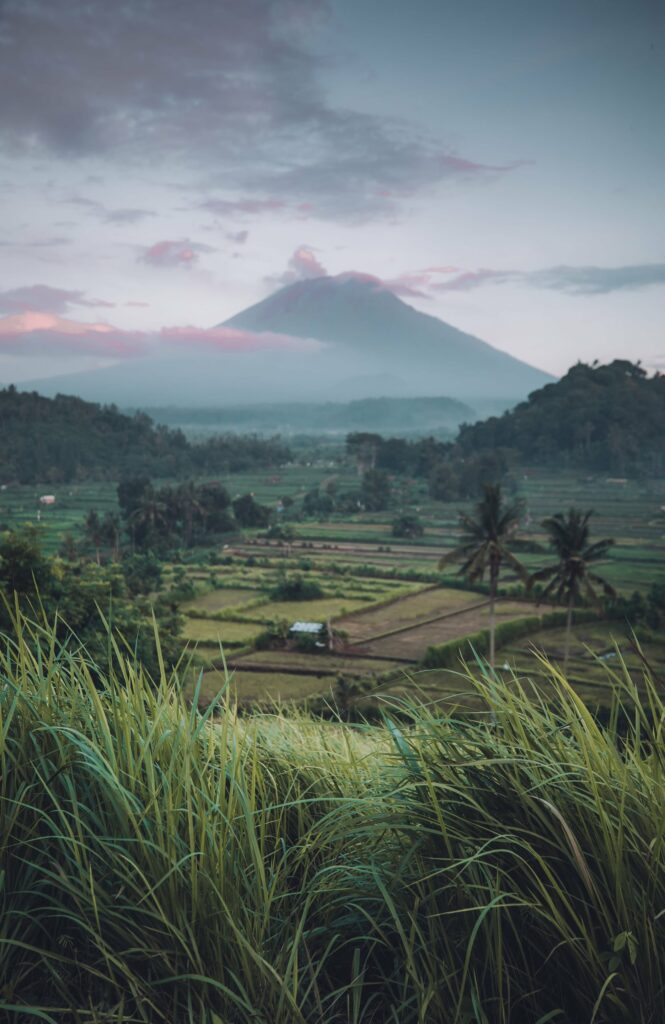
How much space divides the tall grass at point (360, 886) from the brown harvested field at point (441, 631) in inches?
818

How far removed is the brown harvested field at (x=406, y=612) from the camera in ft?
87.6

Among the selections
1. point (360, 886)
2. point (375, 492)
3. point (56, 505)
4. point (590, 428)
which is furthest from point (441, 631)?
point (590, 428)

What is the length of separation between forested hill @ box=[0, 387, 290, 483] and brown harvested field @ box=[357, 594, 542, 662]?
5041cm

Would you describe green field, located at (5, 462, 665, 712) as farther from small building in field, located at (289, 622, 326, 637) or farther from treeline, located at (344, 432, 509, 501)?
treeline, located at (344, 432, 509, 501)

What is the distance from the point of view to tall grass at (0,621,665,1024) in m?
1.63

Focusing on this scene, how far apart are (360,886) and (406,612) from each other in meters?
27.2

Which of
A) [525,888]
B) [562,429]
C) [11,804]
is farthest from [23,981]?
[562,429]

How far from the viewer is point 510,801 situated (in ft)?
5.91

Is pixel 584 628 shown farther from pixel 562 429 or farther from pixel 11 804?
pixel 562 429

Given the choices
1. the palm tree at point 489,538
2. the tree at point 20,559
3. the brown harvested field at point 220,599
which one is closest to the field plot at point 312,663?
the palm tree at point 489,538

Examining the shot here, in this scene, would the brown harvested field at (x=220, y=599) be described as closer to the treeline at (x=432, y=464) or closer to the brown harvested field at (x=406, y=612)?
the brown harvested field at (x=406, y=612)

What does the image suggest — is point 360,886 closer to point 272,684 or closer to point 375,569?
point 272,684

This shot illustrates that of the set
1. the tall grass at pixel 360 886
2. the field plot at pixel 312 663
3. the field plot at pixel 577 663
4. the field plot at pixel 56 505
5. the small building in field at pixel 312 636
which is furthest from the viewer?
the field plot at pixel 56 505

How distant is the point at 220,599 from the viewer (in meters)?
31.2
